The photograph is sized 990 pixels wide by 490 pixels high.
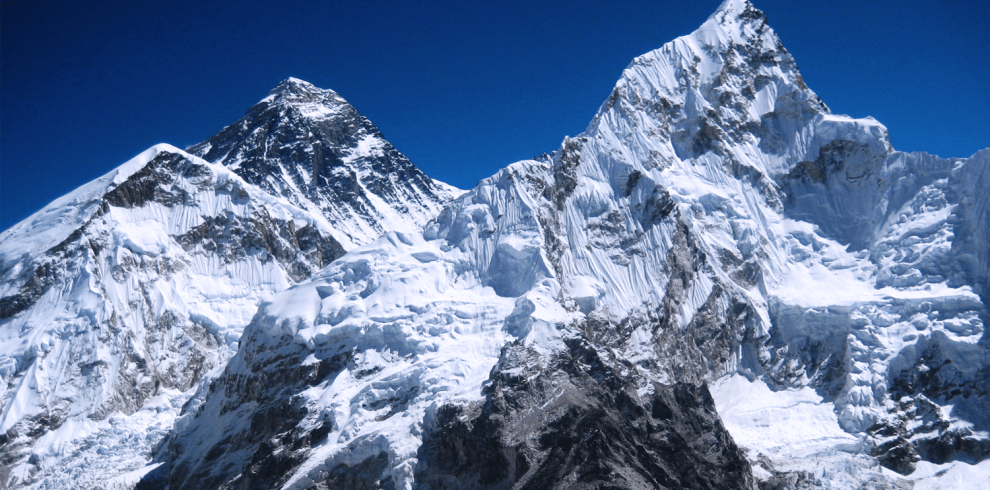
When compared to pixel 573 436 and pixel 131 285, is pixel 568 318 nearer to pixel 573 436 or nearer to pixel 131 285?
pixel 573 436

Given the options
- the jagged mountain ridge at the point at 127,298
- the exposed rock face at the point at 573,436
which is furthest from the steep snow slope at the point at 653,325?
the jagged mountain ridge at the point at 127,298

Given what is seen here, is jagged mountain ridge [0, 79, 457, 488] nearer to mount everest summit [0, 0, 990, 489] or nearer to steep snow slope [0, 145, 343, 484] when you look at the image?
steep snow slope [0, 145, 343, 484]

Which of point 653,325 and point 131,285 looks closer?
point 653,325

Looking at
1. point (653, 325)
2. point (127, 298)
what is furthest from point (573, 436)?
point (127, 298)

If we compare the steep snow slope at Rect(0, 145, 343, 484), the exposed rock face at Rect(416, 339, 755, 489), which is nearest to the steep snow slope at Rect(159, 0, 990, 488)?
the exposed rock face at Rect(416, 339, 755, 489)

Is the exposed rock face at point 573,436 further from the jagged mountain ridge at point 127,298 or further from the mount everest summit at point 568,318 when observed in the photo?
the jagged mountain ridge at point 127,298

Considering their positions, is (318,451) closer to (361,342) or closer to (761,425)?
(361,342)
